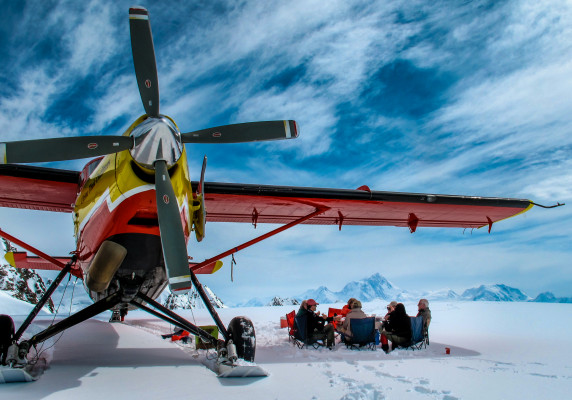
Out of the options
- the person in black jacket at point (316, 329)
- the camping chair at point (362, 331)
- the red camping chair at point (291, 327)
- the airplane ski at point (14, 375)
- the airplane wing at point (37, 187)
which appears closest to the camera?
the airplane ski at point (14, 375)

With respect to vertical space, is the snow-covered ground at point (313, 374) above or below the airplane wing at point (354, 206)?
below

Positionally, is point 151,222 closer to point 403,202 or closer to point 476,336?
point 403,202

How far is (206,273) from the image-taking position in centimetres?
1185

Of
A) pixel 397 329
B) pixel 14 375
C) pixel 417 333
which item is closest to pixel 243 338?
pixel 14 375

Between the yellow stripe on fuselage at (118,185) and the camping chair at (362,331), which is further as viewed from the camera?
the camping chair at (362,331)

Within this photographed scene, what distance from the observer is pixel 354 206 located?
911 centimetres

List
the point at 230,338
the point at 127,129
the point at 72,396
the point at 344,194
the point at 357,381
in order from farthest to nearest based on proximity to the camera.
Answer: the point at 344,194 < the point at 230,338 < the point at 127,129 < the point at 357,381 < the point at 72,396

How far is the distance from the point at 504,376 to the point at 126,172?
537 centimetres

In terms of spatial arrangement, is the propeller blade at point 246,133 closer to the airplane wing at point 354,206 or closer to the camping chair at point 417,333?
the airplane wing at point 354,206

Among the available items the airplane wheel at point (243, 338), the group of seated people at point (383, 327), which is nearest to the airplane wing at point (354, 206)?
the group of seated people at point (383, 327)

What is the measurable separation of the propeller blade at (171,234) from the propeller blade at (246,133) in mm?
863

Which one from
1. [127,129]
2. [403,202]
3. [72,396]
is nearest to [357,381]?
[72,396]

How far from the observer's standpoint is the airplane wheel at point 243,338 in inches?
210

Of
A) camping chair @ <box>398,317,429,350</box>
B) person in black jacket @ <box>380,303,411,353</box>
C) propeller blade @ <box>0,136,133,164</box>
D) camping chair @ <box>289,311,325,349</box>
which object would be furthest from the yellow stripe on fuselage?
camping chair @ <box>398,317,429,350</box>
